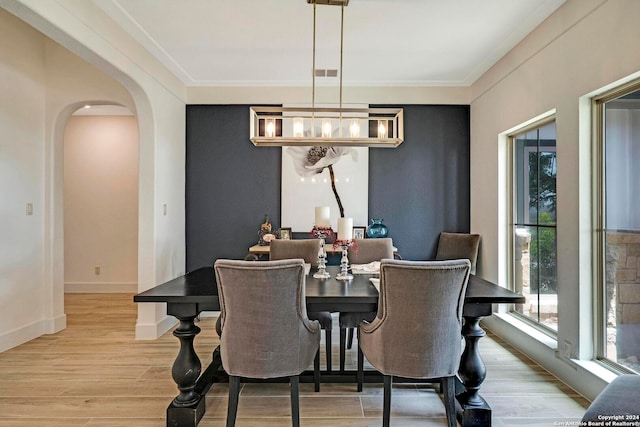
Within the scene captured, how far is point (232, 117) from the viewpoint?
4844 millimetres

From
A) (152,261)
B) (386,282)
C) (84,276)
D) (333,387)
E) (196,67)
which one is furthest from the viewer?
(84,276)

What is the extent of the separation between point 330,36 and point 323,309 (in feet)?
7.85

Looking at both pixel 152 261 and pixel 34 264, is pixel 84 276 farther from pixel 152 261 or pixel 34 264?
pixel 152 261

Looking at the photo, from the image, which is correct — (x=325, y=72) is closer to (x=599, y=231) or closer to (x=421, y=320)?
(x=599, y=231)

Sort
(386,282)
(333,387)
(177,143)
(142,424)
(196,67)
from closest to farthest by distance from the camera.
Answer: (386,282) → (142,424) → (333,387) → (196,67) → (177,143)

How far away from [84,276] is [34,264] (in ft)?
7.53

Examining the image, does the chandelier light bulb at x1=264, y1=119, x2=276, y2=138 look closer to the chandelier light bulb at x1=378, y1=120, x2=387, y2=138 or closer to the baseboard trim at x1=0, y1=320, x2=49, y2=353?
the chandelier light bulb at x1=378, y1=120, x2=387, y2=138

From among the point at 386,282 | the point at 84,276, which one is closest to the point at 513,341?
the point at 386,282

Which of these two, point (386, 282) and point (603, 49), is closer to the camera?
point (386, 282)

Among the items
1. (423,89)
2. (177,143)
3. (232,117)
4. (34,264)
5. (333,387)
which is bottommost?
(333,387)

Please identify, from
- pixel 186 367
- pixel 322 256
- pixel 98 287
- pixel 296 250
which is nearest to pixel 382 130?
pixel 322 256

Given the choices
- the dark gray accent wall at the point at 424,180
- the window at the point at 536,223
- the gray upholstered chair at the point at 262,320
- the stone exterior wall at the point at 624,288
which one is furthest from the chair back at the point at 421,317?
the dark gray accent wall at the point at 424,180

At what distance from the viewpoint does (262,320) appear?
80.5 inches

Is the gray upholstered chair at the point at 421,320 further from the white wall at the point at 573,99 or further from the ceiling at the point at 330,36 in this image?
the ceiling at the point at 330,36
